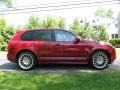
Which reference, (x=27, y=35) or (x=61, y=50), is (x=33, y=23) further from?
(x=61, y=50)

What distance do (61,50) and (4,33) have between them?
16.3 meters

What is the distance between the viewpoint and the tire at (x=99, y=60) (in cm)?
1481

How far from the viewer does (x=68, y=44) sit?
14836 mm

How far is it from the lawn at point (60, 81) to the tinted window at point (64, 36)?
1.77m

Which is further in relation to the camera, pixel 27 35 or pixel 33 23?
pixel 33 23

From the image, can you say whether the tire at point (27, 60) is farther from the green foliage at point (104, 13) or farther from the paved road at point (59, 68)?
the green foliage at point (104, 13)

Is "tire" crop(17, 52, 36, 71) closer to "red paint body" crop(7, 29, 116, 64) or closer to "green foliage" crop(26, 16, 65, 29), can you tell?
"red paint body" crop(7, 29, 116, 64)

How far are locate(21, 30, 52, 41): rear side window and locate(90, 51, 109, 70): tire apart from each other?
193 cm

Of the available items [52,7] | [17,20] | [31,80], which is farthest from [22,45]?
[17,20]

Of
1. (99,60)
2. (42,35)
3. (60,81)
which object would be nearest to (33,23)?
(42,35)

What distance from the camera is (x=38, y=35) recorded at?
50.2 ft

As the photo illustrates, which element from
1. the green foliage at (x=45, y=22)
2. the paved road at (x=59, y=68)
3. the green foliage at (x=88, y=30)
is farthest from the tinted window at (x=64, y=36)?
the green foliage at (x=88, y=30)

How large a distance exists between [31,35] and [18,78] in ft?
10.3

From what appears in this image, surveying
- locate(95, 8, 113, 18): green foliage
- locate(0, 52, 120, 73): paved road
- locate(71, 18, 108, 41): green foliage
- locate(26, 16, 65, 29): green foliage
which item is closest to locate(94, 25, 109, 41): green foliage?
locate(71, 18, 108, 41): green foliage
